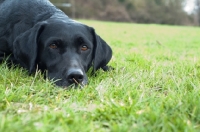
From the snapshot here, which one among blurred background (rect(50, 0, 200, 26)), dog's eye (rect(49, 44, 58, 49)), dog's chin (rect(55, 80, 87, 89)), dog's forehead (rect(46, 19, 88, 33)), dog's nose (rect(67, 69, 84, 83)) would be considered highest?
dog's forehead (rect(46, 19, 88, 33))

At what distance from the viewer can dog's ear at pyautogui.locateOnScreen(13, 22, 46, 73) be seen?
3.44 metres

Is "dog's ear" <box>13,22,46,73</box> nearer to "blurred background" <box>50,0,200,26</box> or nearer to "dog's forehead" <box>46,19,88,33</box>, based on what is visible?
"dog's forehead" <box>46,19,88,33</box>

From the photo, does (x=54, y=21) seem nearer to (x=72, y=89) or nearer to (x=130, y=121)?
(x=72, y=89)

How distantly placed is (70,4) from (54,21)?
148ft

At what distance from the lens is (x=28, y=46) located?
3479mm

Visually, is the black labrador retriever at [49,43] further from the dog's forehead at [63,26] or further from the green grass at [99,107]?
the green grass at [99,107]

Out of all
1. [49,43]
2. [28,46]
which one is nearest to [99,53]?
[49,43]

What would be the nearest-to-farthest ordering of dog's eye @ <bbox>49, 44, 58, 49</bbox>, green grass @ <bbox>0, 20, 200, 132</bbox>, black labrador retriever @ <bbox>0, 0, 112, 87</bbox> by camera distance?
green grass @ <bbox>0, 20, 200, 132</bbox> < black labrador retriever @ <bbox>0, 0, 112, 87</bbox> < dog's eye @ <bbox>49, 44, 58, 49</bbox>

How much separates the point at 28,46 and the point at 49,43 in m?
0.28

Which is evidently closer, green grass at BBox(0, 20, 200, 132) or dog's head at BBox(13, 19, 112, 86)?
green grass at BBox(0, 20, 200, 132)

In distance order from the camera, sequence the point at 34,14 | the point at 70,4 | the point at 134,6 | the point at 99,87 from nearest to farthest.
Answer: the point at 99,87
the point at 34,14
the point at 70,4
the point at 134,6

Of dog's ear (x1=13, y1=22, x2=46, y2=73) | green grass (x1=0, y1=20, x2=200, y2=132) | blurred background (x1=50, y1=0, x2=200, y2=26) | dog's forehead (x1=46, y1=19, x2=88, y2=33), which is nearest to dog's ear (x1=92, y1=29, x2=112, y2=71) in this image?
dog's forehead (x1=46, y1=19, x2=88, y2=33)

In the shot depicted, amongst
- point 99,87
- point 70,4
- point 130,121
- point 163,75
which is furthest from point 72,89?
point 70,4

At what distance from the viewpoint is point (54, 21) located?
143 inches
